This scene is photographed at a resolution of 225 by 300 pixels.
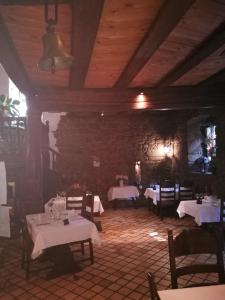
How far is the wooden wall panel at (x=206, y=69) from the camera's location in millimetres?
3724

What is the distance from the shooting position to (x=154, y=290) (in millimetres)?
1421

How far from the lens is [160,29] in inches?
103

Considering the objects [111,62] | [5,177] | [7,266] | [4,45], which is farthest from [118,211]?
[4,45]

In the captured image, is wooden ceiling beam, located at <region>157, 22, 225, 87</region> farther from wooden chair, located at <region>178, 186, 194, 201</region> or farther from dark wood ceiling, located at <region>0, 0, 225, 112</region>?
wooden chair, located at <region>178, 186, 194, 201</region>

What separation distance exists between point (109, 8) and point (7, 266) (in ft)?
13.4

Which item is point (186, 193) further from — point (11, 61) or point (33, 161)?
point (11, 61)

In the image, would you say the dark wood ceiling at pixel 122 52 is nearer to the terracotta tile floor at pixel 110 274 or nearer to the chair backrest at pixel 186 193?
the chair backrest at pixel 186 193

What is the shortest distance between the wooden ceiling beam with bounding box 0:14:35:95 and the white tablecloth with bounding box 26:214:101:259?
7.31ft

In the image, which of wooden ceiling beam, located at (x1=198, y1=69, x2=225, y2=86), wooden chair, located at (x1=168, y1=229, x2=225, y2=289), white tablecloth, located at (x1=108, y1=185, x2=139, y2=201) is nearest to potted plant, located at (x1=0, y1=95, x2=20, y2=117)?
white tablecloth, located at (x1=108, y1=185, x2=139, y2=201)

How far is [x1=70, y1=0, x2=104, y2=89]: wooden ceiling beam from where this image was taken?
2.08m

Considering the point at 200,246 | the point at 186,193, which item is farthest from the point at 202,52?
the point at 186,193

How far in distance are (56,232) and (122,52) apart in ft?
8.48

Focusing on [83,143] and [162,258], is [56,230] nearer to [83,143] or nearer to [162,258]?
[162,258]

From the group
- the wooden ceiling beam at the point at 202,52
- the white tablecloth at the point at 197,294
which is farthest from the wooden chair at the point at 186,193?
the white tablecloth at the point at 197,294
